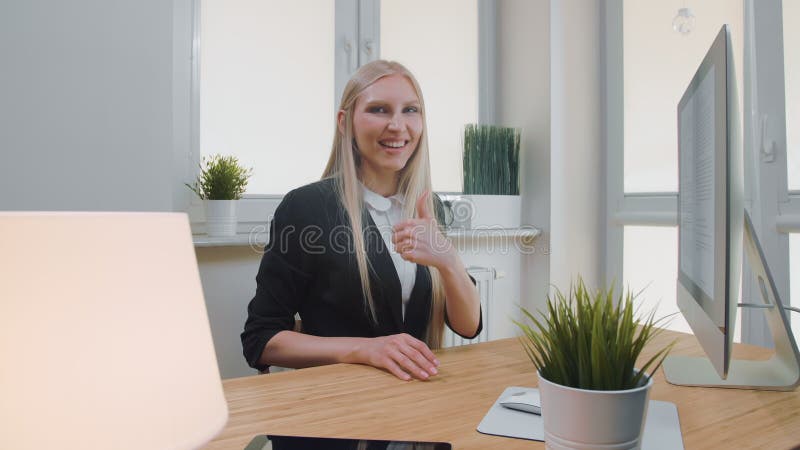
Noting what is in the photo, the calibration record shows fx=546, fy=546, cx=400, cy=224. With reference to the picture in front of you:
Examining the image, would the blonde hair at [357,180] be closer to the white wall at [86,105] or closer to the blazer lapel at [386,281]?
the blazer lapel at [386,281]

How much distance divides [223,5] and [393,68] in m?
0.82

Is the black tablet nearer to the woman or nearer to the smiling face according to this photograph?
the woman

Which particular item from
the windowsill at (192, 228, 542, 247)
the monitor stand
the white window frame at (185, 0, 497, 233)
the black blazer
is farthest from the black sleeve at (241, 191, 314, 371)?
the monitor stand

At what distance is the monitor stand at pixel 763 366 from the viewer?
89 cm

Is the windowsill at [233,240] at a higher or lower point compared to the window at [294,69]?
lower

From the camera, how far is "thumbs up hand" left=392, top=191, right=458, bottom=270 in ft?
3.65

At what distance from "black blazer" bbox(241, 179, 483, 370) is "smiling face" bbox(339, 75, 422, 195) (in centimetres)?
20

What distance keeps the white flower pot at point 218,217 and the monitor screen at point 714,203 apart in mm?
1326

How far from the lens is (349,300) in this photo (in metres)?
1.39

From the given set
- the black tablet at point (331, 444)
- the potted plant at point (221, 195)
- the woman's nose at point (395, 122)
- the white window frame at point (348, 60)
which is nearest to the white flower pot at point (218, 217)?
the potted plant at point (221, 195)

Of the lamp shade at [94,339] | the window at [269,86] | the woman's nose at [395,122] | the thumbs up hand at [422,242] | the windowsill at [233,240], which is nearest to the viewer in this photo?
the lamp shade at [94,339]

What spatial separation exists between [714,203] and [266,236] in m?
1.43

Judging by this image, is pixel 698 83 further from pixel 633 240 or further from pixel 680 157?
pixel 633 240

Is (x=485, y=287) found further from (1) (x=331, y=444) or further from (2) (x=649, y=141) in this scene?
(1) (x=331, y=444)
